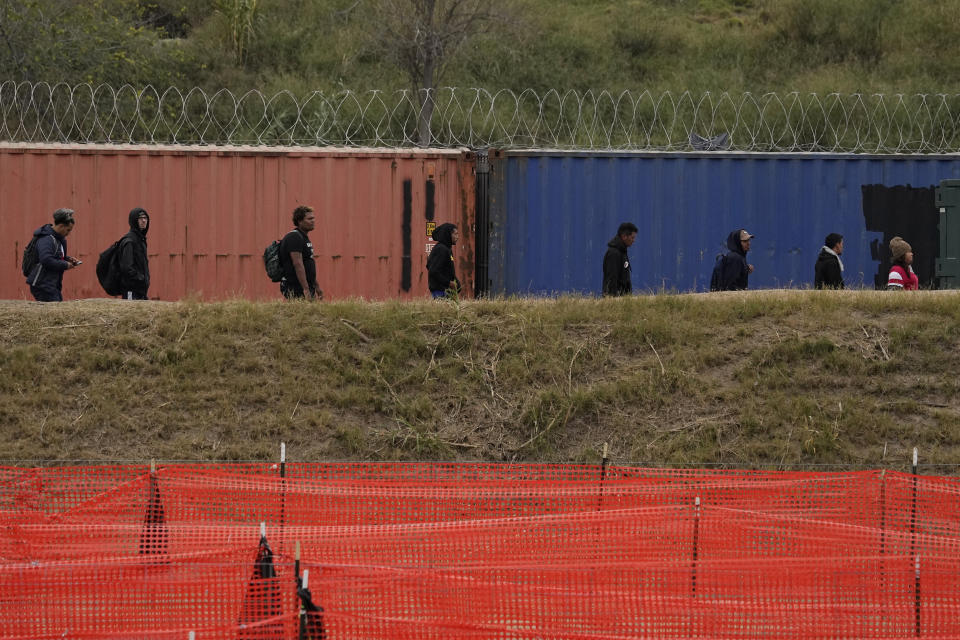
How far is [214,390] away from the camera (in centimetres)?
1073

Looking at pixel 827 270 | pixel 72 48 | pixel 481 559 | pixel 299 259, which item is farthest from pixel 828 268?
pixel 72 48

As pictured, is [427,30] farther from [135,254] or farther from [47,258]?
[47,258]

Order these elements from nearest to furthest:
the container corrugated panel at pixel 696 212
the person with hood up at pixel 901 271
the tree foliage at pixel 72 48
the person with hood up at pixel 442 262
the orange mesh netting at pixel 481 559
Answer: the orange mesh netting at pixel 481 559 < the person with hood up at pixel 442 262 < the person with hood up at pixel 901 271 < the container corrugated panel at pixel 696 212 < the tree foliage at pixel 72 48

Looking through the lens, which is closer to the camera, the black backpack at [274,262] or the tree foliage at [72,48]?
the black backpack at [274,262]

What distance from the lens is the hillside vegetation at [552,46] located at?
79.2ft

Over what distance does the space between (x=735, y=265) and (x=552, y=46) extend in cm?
1539

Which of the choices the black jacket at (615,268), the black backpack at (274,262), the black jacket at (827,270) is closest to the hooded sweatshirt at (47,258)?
the black backpack at (274,262)

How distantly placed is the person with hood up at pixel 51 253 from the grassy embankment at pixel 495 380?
308mm

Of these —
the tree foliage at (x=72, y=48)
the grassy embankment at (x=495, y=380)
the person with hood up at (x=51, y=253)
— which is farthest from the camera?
the tree foliage at (x=72, y=48)

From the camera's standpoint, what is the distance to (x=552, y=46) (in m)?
26.8

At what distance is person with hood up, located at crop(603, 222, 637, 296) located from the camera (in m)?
11.4

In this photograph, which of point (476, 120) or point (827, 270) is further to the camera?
point (476, 120)

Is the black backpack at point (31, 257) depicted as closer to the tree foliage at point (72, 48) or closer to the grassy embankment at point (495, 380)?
the grassy embankment at point (495, 380)

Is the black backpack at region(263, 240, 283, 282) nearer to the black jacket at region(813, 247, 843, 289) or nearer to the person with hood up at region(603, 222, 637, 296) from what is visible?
the person with hood up at region(603, 222, 637, 296)
